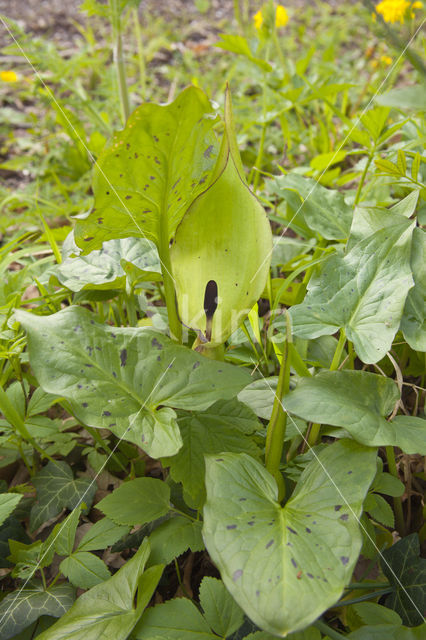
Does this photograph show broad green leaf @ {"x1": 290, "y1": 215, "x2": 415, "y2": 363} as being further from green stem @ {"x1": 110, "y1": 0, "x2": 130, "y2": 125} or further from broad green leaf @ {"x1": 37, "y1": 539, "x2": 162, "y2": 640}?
Answer: green stem @ {"x1": 110, "y1": 0, "x2": 130, "y2": 125}

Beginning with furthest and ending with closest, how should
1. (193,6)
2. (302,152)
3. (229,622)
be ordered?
(193,6), (302,152), (229,622)

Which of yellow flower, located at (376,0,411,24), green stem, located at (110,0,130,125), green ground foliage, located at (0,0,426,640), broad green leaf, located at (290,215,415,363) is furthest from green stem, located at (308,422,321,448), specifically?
yellow flower, located at (376,0,411,24)

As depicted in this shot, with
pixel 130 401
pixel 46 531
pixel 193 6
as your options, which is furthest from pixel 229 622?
pixel 193 6

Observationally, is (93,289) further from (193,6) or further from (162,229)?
(193,6)

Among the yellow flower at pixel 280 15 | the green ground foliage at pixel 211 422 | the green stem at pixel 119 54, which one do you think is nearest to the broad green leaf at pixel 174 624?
the green ground foliage at pixel 211 422

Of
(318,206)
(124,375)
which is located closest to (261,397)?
(124,375)

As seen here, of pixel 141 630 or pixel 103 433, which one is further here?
pixel 103 433

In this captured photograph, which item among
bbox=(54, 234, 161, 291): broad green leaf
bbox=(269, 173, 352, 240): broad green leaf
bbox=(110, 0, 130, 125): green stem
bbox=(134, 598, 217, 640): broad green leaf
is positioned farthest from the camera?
bbox=(110, 0, 130, 125): green stem
